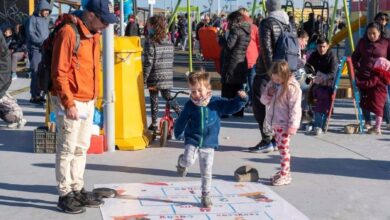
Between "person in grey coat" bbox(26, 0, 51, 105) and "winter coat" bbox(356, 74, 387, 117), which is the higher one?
"person in grey coat" bbox(26, 0, 51, 105)

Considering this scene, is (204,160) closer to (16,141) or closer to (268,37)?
(268,37)

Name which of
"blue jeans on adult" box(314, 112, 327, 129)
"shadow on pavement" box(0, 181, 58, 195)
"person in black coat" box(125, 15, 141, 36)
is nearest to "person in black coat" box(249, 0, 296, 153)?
"blue jeans on adult" box(314, 112, 327, 129)

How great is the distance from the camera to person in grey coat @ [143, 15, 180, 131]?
9.13 metres

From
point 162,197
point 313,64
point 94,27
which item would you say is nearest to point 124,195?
point 162,197

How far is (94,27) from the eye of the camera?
5.91 metres

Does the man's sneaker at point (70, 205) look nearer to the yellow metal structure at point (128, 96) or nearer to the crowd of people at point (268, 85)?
the crowd of people at point (268, 85)

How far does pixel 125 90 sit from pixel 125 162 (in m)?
1.22

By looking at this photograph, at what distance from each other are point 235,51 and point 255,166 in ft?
11.7

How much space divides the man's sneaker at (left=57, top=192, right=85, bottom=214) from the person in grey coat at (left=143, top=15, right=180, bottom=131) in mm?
3505

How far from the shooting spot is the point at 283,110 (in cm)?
706

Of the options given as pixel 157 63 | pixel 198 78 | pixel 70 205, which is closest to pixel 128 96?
pixel 157 63

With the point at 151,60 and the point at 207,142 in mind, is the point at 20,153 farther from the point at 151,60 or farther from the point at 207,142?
the point at 207,142

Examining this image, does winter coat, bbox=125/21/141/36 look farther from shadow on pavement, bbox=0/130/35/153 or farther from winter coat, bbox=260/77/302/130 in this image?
winter coat, bbox=260/77/302/130

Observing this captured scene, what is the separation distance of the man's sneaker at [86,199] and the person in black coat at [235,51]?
5425 mm
